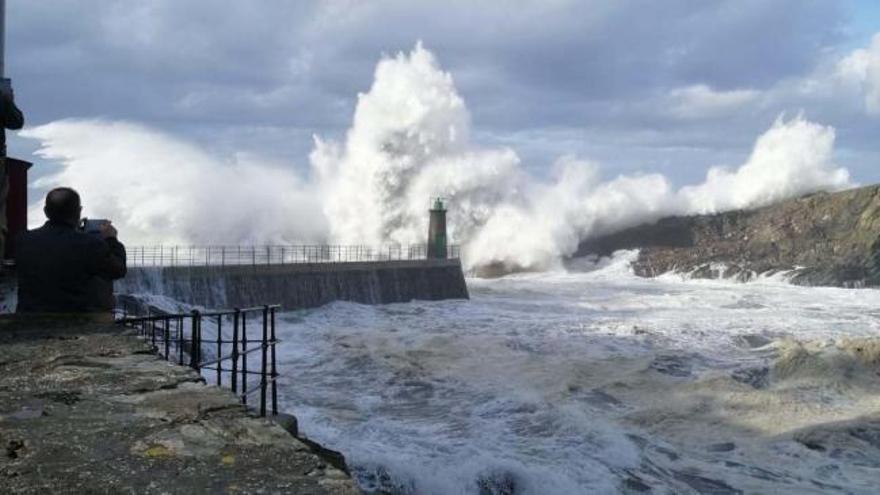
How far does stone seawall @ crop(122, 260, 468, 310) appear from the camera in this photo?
2108cm

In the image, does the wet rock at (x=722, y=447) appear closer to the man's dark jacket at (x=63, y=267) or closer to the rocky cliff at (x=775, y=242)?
the man's dark jacket at (x=63, y=267)

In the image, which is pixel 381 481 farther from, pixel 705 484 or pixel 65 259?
pixel 65 259

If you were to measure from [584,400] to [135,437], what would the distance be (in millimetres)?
10711

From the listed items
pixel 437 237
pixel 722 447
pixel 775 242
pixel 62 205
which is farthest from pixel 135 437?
pixel 775 242

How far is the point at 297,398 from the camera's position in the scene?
1277 cm

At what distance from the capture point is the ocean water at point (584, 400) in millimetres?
9312

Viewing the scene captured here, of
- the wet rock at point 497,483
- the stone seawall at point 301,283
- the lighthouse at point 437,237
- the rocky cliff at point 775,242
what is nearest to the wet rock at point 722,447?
the wet rock at point 497,483

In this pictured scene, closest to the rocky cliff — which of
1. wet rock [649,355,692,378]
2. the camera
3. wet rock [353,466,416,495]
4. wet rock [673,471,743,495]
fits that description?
wet rock [649,355,692,378]

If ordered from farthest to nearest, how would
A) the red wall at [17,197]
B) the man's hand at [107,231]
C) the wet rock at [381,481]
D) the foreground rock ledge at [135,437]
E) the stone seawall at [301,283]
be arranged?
the stone seawall at [301,283], the red wall at [17,197], the wet rock at [381,481], the man's hand at [107,231], the foreground rock ledge at [135,437]

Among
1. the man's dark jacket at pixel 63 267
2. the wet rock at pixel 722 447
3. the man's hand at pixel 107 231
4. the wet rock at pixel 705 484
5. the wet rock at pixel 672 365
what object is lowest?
the wet rock at pixel 705 484

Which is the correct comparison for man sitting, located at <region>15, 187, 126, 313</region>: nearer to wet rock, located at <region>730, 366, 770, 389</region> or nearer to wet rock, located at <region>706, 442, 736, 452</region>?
wet rock, located at <region>706, 442, 736, 452</region>

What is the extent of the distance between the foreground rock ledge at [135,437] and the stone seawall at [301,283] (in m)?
15.6

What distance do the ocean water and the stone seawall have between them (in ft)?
2.95

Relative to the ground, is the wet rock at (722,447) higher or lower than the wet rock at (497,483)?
lower
